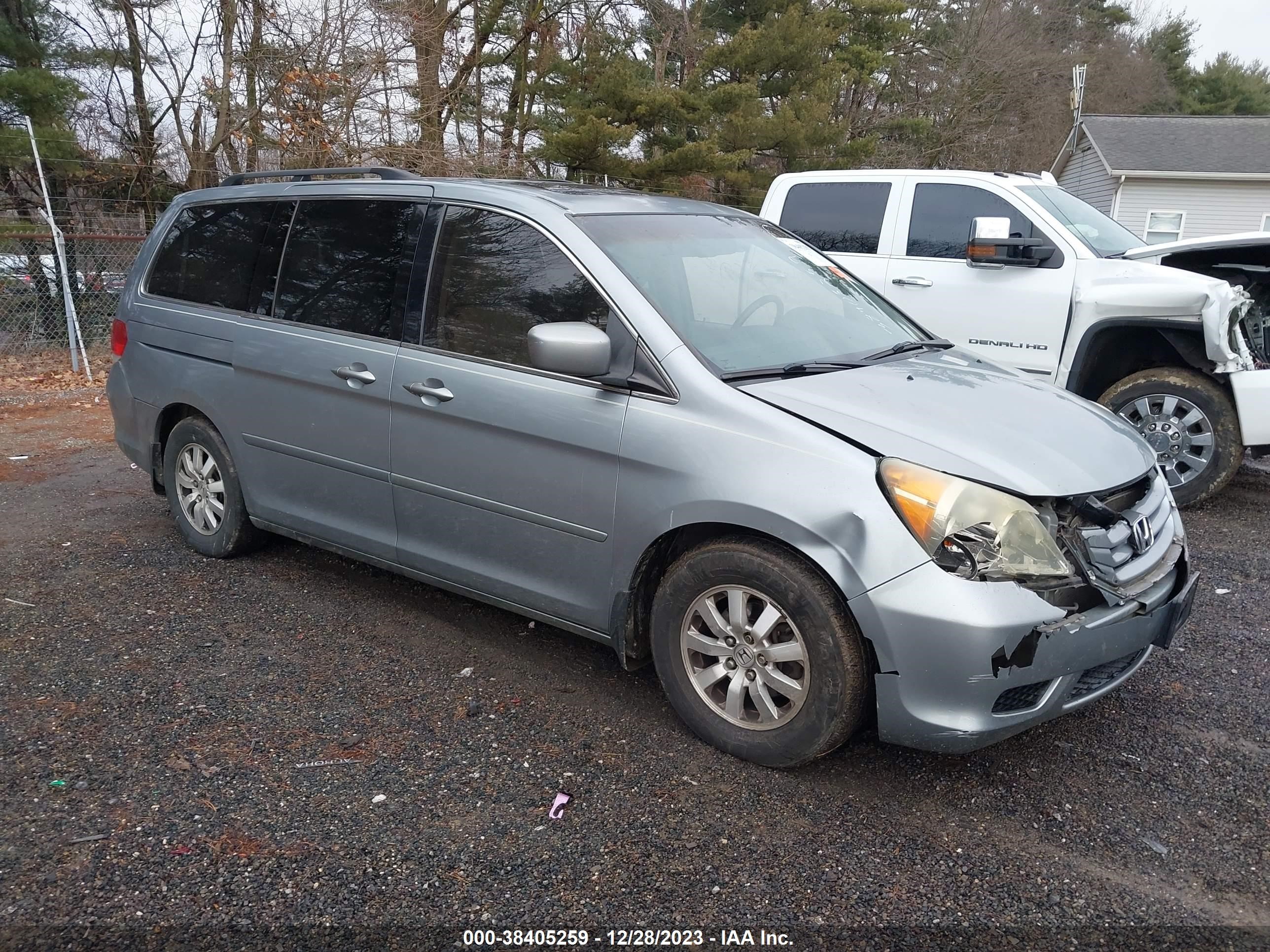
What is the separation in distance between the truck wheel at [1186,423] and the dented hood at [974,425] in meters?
2.85

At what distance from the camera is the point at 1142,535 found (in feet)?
10.4

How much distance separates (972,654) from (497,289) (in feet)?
7.07

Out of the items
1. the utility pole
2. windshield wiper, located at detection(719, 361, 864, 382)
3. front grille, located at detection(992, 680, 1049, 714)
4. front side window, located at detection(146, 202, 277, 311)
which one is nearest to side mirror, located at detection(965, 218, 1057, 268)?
windshield wiper, located at detection(719, 361, 864, 382)

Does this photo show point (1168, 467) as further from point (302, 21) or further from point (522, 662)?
point (302, 21)

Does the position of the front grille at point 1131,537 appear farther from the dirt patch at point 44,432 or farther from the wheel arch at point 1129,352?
the dirt patch at point 44,432

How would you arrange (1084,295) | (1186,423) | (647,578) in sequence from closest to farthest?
1. (647,578)
2. (1186,423)
3. (1084,295)

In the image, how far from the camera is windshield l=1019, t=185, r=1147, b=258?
21.8 ft

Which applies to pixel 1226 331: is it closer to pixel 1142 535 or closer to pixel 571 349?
pixel 1142 535

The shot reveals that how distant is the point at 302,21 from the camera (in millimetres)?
15555

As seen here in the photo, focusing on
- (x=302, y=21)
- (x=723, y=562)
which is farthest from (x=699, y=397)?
(x=302, y=21)

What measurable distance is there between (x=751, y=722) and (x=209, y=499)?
10.5 ft

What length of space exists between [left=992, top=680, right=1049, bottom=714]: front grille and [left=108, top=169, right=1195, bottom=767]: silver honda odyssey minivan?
0.01 meters

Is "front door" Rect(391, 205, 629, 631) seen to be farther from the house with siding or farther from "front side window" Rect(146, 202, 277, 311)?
the house with siding

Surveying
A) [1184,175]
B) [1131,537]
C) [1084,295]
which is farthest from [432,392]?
[1184,175]
